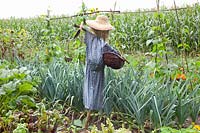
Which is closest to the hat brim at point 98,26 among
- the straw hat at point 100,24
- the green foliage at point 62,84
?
the straw hat at point 100,24

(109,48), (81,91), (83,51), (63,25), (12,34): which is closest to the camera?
(109,48)

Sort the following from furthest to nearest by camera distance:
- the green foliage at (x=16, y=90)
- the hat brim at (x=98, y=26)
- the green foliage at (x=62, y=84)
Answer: the green foliage at (x=62, y=84) < the green foliage at (x=16, y=90) < the hat brim at (x=98, y=26)

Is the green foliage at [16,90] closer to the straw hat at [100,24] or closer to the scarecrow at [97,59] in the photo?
the scarecrow at [97,59]

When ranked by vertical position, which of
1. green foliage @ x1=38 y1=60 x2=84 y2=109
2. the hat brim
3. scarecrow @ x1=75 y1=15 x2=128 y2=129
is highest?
the hat brim

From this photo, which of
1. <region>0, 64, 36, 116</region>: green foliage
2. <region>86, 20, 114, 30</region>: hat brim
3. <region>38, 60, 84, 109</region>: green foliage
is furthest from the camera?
<region>38, 60, 84, 109</region>: green foliage

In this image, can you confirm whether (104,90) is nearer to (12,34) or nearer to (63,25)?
(12,34)

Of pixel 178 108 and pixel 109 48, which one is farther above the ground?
pixel 109 48

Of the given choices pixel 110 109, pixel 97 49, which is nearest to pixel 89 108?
pixel 110 109

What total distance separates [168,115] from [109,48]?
0.73 metres

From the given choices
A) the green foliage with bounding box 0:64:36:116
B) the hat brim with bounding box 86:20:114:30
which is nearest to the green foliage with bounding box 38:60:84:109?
the green foliage with bounding box 0:64:36:116

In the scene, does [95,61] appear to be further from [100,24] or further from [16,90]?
[16,90]

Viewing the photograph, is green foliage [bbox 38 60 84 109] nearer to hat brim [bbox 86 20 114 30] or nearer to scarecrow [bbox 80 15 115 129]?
scarecrow [bbox 80 15 115 129]

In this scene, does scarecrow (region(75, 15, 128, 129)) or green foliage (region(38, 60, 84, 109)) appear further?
green foliage (region(38, 60, 84, 109))

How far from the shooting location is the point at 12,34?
242 inches
